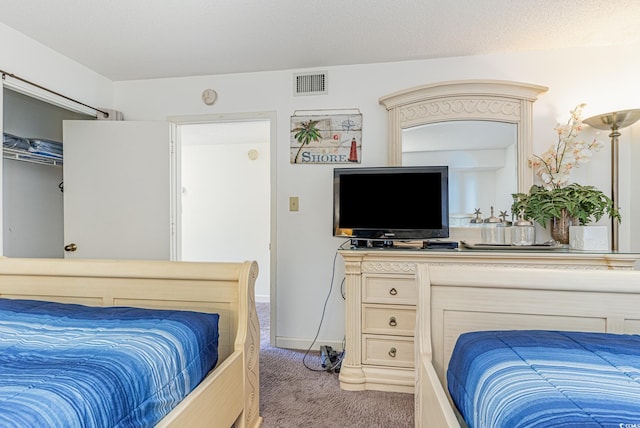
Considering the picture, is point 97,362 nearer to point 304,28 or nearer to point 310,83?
point 304,28

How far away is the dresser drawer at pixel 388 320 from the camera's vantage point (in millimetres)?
2125

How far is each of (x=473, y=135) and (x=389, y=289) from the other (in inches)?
53.2

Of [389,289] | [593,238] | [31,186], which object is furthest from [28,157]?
[593,238]

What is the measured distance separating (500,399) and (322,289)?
2070mm

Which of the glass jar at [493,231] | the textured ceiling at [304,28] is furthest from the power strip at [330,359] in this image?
the textured ceiling at [304,28]

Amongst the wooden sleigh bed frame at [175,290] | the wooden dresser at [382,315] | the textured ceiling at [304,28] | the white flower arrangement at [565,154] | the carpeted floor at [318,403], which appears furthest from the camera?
the white flower arrangement at [565,154]

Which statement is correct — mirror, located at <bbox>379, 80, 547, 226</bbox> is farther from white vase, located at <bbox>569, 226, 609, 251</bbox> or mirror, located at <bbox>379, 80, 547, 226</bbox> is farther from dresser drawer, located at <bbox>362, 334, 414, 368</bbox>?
dresser drawer, located at <bbox>362, 334, 414, 368</bbox>

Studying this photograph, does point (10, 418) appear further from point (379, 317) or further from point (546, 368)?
point (379, 317)

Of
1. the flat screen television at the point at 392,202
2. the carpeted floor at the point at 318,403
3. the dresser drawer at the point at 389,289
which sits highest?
the flat screen television at the point at 392,202

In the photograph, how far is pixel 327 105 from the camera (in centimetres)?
280

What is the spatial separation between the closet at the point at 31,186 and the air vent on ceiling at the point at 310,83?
6.41 feet

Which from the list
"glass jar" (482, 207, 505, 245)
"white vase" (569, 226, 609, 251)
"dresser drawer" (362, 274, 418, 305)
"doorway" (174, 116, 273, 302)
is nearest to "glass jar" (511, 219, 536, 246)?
"glass jar" (482, 207, 505, 245)

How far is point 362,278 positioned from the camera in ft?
7.14

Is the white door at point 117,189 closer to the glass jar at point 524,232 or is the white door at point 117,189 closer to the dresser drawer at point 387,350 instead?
the dresser drawer at point 387,350
